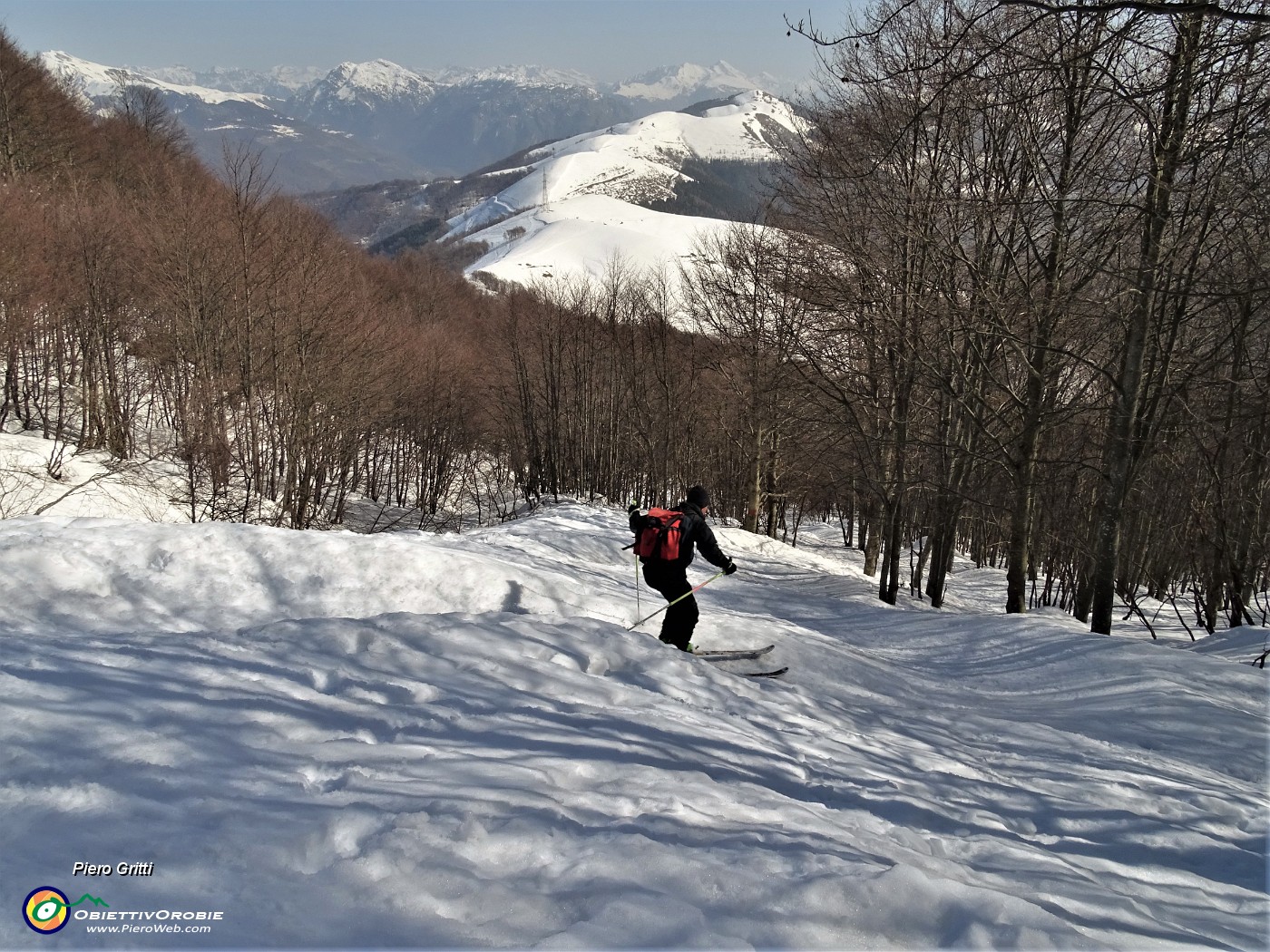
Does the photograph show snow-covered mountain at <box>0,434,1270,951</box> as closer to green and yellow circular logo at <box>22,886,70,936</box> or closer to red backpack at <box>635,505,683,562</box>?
green and yellow circular logo at <box>22,886,70,936</box>

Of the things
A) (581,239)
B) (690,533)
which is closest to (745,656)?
(690,533)

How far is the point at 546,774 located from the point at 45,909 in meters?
1.98

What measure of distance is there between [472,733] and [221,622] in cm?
392

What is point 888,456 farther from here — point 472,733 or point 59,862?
point 59,862

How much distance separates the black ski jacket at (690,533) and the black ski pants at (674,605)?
12cm

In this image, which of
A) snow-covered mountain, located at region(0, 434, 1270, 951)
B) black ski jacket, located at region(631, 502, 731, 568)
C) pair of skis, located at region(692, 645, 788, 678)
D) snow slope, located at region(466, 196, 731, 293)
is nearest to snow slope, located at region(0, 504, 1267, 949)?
snow-covered mountain, located at region(0, 434, 1270, 951)

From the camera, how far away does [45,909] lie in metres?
2.30

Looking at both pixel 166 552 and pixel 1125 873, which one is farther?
pixel 166 552

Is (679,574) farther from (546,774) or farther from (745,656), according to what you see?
(546,774)

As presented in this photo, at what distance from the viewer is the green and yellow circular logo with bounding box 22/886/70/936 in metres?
2.25

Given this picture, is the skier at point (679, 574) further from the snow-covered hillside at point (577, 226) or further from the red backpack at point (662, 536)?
the snow-covered hillside at point (577, 226)

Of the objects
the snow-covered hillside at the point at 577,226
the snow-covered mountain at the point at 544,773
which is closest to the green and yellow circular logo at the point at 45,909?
the snow-covered mountain at the point at 544,773

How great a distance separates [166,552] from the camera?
6965 millimetres

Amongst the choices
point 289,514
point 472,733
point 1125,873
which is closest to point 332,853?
point 472,733
